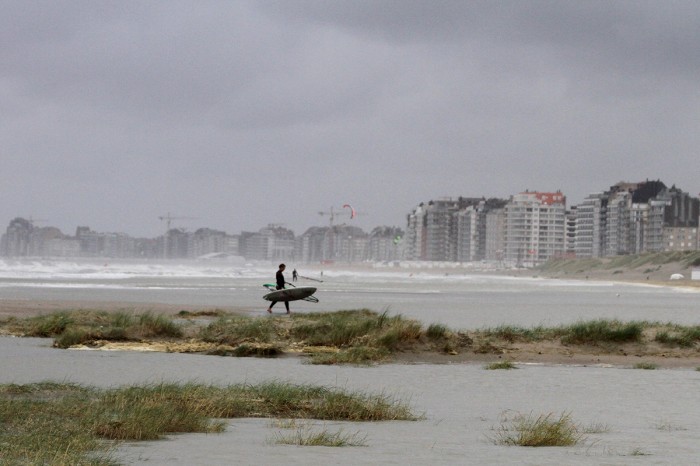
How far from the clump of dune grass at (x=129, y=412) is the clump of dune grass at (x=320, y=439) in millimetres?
73

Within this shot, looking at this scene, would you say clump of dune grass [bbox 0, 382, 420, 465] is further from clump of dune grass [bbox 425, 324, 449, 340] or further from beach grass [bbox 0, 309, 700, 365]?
clump of dune grass [bbox 425, 324, 449, 340]

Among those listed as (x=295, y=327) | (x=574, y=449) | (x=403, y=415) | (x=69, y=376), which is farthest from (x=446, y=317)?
(x=574, y=449)

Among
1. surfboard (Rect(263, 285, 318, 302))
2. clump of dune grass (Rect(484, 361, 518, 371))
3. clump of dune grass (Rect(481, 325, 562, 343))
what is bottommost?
clump of dune grass (Rect(484, 361, 518, 371))

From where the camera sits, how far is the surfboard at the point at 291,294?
37.2 metres

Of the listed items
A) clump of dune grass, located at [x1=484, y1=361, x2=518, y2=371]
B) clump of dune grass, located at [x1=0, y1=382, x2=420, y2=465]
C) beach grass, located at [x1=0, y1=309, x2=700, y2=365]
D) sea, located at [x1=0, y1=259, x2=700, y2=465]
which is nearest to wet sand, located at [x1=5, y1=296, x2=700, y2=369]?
beach grass, located at [x1=0, y1=309, x2=700, y2=365]

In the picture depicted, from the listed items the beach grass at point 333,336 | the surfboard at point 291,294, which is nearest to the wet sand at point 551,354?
the beach grass at point 333,336

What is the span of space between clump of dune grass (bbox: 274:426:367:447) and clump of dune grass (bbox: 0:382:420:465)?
7cm

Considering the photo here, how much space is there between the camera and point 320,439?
11312mm

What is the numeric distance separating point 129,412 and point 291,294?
82.9ft

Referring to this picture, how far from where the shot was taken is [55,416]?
12.5m

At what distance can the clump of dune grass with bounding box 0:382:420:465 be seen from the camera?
10289mm

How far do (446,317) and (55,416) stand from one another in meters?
28.0

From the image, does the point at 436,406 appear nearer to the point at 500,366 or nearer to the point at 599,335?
the point at 500,366

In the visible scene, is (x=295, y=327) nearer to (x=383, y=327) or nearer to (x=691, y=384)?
(x=383, y=327)
